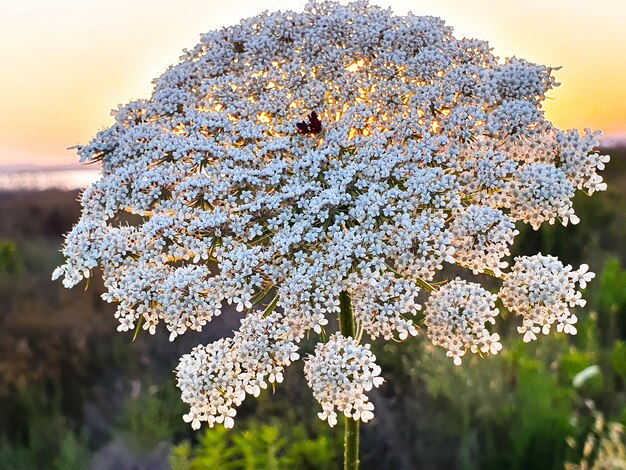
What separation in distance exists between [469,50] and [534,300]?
133cm

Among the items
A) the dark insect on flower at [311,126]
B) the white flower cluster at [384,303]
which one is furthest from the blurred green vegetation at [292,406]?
the dark insect on flower at [311,126]

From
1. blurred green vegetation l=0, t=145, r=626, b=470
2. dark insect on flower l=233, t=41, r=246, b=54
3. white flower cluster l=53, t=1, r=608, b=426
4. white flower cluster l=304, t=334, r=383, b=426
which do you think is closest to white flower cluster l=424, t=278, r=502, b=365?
white flower cluster l=53, t=1, r=608, b=426

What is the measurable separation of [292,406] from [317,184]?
339 cm

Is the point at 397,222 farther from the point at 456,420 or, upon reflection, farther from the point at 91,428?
the point at 91,428

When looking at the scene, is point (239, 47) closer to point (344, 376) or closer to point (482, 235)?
point (482, 235)

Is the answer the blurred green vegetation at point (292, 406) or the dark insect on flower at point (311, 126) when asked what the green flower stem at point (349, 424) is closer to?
the dark insect on flower at point (311, 126)

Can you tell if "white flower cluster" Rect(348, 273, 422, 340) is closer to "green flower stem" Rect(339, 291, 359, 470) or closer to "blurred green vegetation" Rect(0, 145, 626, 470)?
"green flower stem" Rect(339, 291, 359, 470)

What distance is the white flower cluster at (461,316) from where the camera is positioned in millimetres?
2906

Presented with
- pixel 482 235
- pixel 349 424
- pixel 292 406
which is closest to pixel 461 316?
pixel 482 235

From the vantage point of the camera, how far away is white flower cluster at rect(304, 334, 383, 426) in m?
2.69

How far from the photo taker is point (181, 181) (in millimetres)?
Answer: 3207

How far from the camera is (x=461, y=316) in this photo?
9.57ft

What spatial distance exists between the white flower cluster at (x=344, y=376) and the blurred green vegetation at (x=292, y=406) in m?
2.14

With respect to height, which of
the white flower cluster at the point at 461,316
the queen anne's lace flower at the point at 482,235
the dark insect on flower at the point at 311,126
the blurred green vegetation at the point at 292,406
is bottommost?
the blurred green vegetation at the point at 292,406
